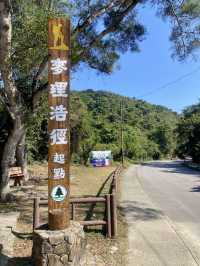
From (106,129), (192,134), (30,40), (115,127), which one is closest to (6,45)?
(30,40)

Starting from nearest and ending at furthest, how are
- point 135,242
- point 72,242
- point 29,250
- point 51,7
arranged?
point 72,242, point 29,250, point 135,242, point 51,7

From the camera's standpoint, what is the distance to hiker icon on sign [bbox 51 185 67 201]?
5.85 m

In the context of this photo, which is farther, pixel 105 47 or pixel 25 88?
pixel 105 47

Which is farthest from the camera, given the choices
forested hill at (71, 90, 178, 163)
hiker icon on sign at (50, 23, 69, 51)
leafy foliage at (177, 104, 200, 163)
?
leafy foliage at (177, 104, 200, 163)

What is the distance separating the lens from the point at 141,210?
11.1 metres

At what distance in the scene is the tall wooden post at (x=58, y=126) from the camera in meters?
5.84

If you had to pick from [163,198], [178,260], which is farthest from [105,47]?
[178,260]

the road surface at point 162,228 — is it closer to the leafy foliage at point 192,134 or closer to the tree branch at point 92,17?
the tree branch at point 92,17

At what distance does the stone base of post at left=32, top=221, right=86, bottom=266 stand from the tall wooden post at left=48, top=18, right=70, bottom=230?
233mm

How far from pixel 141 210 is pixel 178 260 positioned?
478 cm

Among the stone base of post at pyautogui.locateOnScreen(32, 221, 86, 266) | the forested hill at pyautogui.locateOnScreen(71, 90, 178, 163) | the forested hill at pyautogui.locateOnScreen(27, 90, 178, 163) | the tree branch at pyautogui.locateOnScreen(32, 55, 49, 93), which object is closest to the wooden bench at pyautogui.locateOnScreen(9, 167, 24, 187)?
the forested hill at pyautogui.locateOnScreen(27, 90, 178, 163)

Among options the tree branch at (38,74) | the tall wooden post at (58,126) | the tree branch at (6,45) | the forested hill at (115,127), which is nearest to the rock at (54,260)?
the tall wooden post at (58,126)

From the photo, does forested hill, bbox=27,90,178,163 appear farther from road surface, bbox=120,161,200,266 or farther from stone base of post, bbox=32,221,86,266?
stone base of post, bbox=32,221,86,266

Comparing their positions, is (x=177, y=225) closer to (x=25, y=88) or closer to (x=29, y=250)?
(x=29, y=250)
